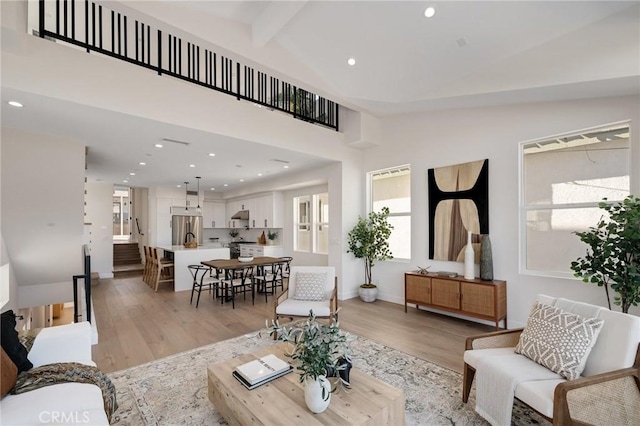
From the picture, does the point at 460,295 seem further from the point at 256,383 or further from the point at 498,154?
the point at 256,383

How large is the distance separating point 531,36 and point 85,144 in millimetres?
6307

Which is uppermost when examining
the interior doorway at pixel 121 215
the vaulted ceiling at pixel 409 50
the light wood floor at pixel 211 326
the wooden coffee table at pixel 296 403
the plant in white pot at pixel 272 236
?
the vaulted ceiling at pixel 409 50

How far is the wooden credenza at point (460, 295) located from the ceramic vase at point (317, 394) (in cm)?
321

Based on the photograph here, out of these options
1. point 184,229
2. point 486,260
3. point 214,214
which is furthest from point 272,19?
point 214,214

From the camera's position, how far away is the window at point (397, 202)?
220 inches

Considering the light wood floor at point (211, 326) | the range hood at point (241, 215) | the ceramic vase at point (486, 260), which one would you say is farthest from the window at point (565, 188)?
the range hood at point (241, 215)

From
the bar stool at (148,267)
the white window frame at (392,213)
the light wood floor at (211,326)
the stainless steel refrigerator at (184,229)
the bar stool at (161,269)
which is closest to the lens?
the light wood floor at (211,326)

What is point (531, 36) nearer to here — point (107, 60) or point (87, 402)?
point (107, 60)

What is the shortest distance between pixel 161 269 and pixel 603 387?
7.34 meters

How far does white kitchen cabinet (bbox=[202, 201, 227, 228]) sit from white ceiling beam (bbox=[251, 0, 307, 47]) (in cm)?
828

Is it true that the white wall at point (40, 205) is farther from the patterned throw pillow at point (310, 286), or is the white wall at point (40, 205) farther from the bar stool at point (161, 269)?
the patterned throw pillow at point (310, 286)

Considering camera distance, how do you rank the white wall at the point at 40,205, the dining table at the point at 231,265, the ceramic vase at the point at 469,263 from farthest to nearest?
the dining table at the point at 231,265 → the ceramic vase at the point at 469,263 → the white wall at the point at 40,205

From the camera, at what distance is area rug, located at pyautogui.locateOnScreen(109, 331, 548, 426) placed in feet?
7.41

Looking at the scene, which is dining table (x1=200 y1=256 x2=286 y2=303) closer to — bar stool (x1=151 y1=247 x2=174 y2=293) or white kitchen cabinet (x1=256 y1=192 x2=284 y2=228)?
bar stool (x1=151 y1=247 x2=174 y2=293)
